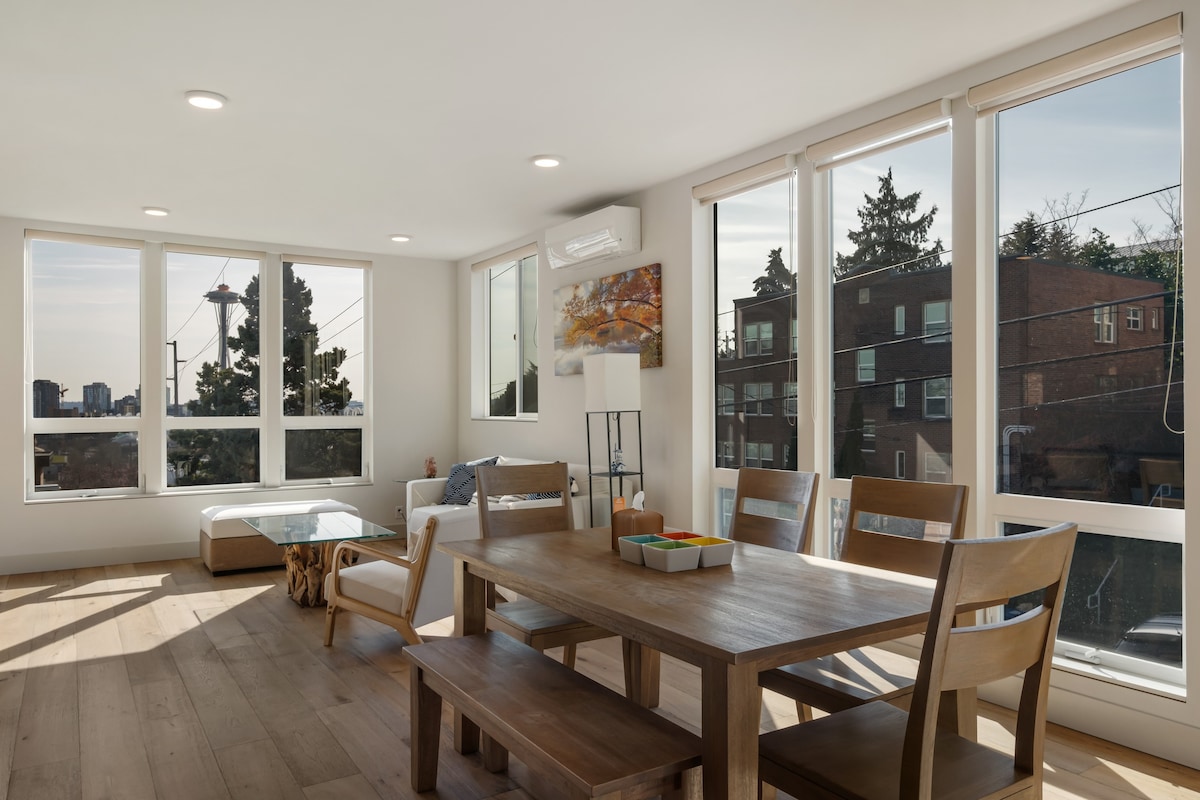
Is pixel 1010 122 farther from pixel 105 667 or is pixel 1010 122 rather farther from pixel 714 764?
pixel 105 667

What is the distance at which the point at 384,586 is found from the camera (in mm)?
3885

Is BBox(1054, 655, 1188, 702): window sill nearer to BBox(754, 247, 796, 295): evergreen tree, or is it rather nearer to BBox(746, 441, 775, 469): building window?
BBox(746, 441, 775, 469): building window

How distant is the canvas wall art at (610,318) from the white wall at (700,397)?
0.26 feet

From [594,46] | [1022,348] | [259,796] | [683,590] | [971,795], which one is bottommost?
[259,796]

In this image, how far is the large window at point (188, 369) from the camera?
19.7ft

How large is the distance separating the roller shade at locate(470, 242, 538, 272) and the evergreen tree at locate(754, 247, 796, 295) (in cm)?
241

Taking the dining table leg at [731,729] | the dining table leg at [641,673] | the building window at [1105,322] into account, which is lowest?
the dining table leg at [641,673]

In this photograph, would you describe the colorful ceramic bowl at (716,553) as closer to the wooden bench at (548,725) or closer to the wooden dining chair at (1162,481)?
the wooden bench at (548,725)

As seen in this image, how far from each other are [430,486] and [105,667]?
2.77m

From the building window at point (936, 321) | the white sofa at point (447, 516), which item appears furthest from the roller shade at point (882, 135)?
the white sofa at point (447, 516)

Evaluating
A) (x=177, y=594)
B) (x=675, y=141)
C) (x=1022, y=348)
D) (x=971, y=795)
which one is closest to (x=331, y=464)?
(x=177, y=594)

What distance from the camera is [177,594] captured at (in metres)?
5.10

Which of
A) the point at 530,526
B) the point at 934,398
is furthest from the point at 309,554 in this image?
the point at 934,398

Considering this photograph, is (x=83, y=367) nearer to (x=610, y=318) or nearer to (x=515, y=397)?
(x=515, y=397)
